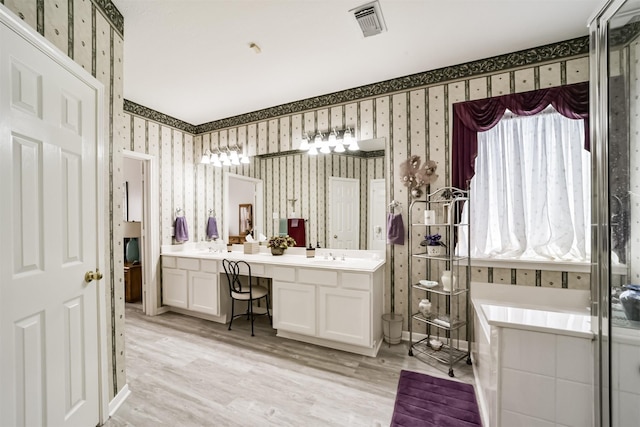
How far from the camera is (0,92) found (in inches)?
42.0

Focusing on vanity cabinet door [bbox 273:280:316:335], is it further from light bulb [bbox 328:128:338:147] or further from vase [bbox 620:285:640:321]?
vase [bbox 620:285:640:321]

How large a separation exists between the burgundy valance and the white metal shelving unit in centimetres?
26

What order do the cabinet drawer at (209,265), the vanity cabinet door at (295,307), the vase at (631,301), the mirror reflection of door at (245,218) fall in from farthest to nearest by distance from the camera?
1. the mirror reflection of door at (245,218)
2. the cabinet drawer at (209,265)
3. the vanity cabinet door at (295,307)
4. the vase at (631,301)

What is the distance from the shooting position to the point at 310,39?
216cm

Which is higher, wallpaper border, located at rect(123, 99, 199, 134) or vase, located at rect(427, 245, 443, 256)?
wallpaper border, located at rect(123, 99, 199, 134)

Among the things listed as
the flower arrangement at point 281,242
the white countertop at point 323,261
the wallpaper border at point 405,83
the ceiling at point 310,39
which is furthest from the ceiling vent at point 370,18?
the flower arrangement at point 281,242

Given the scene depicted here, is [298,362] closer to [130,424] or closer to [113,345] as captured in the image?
[130,424]

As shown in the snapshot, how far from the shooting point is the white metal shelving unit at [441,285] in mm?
2434

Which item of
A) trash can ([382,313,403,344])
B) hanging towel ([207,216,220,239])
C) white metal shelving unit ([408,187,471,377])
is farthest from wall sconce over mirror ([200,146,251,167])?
trash can ([382,313,403,344])

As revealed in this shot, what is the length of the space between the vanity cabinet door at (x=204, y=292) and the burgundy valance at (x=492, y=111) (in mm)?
2898

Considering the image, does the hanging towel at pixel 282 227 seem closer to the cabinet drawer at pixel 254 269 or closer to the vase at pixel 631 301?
the cabinet drawer at pixel 254 269

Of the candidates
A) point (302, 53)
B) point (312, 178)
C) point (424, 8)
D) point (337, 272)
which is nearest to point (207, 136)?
point (312, 178)

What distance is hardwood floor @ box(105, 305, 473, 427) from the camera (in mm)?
1738

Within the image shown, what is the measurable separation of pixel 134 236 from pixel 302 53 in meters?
3.77
